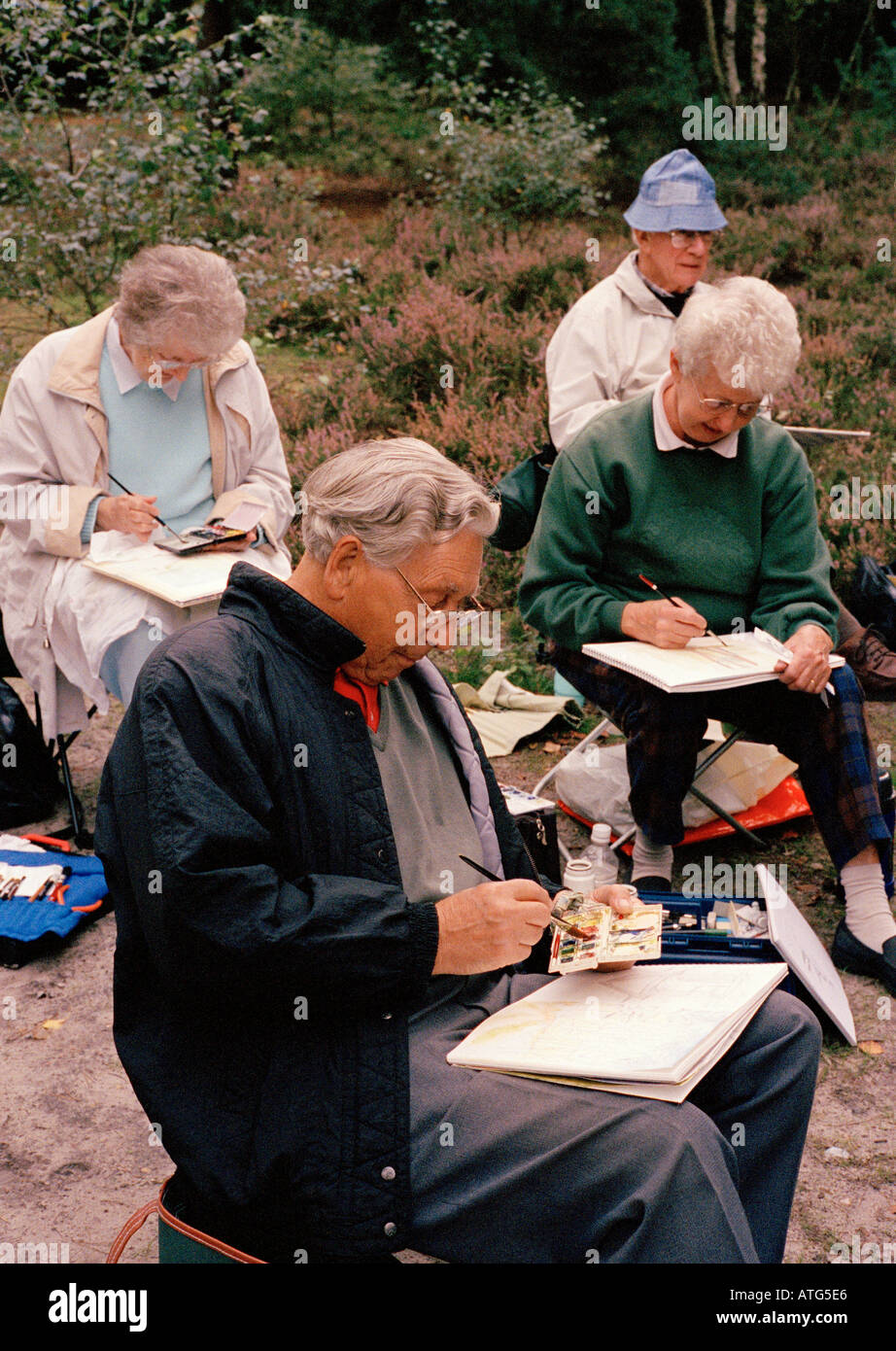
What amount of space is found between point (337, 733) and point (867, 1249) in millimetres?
1637

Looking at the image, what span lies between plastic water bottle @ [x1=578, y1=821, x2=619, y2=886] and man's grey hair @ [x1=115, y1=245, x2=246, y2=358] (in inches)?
72.1

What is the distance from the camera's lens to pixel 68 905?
386 cm

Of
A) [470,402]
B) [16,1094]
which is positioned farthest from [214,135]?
[16,1094]

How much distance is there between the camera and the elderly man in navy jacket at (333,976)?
1876 millimetres

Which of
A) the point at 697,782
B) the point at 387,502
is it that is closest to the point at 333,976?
the point at 387,502

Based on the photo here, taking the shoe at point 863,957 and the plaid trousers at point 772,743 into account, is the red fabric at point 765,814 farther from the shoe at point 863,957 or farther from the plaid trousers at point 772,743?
the shoe at point 863,957

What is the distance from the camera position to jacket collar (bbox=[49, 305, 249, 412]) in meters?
3.97

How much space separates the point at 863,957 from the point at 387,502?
2283 millimetres

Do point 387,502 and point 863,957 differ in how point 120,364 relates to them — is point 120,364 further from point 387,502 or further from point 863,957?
point 863,957

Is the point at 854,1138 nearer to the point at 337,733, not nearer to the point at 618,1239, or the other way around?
the point at 618,1239

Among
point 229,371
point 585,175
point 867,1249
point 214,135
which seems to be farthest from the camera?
point 585,175

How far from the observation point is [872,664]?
537 centimetres
